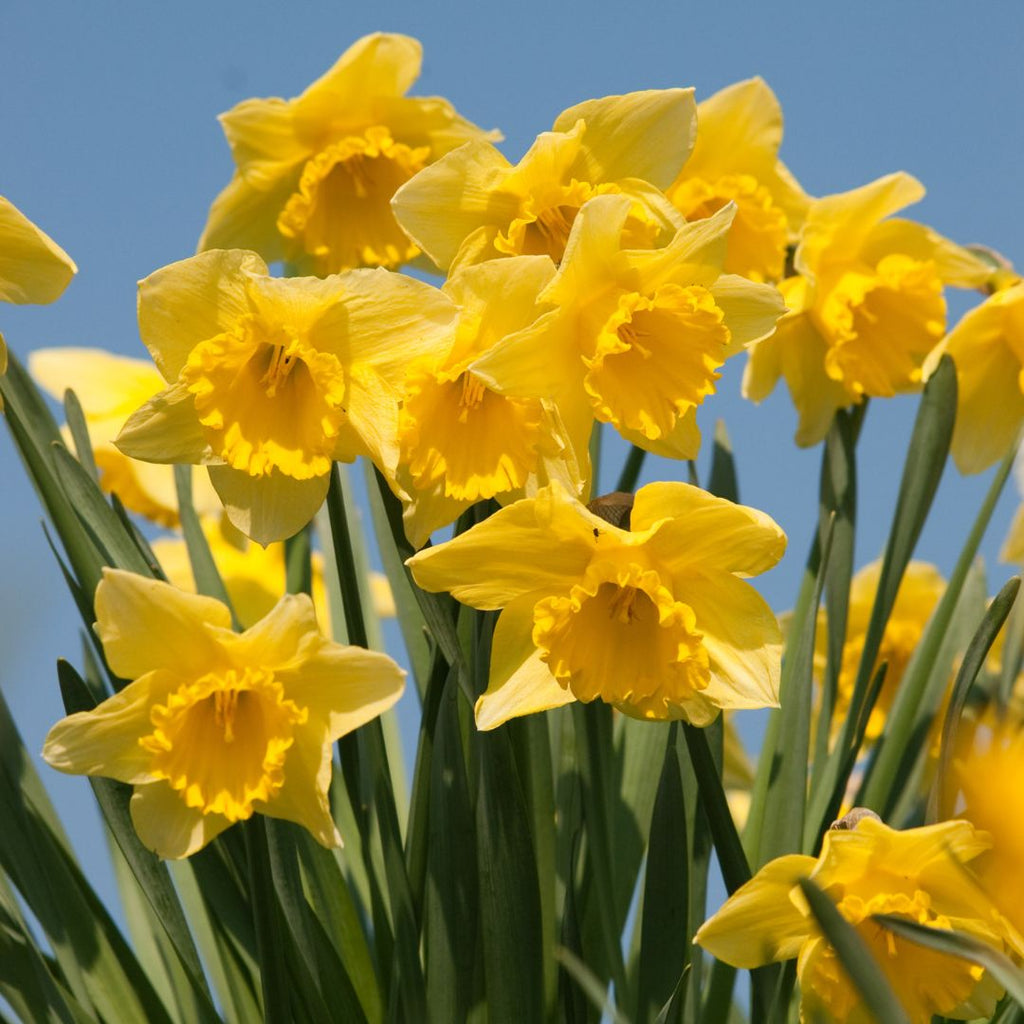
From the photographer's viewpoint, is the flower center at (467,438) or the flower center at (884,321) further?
the flower center at (884,321)

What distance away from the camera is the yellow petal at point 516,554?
1024mm

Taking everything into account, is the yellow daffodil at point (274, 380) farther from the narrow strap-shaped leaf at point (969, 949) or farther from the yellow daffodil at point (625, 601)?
the narrow strap-shaped leaf at point (969, 949)

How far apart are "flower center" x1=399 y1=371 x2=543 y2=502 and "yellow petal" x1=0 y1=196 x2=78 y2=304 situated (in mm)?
323

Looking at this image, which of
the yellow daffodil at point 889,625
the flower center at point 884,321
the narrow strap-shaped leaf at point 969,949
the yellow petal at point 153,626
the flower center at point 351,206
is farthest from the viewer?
the yellow daffodil at point 889,625

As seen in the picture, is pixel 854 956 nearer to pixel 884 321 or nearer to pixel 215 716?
pixel 215 716

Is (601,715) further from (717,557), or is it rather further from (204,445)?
(204,445)

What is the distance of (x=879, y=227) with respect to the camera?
1.68 m

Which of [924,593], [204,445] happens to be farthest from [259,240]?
[924,593]

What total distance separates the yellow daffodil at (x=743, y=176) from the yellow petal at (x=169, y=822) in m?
0.86

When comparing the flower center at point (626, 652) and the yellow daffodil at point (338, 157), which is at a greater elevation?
the yellow daffodil at point (338, 157)

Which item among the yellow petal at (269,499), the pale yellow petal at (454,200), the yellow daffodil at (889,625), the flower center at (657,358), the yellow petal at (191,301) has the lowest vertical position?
the yellow daffodil at (889,625)

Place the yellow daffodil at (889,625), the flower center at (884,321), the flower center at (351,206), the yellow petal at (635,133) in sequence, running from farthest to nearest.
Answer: the yellow daffodil at (889,625) < the flower center at (884,321) < the flower center at (351,206) < the yellow petal at (635,133)

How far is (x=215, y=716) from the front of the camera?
1075mm

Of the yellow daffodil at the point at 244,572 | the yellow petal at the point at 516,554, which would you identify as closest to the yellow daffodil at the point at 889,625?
the yellow daffodil at the point at 244,572
